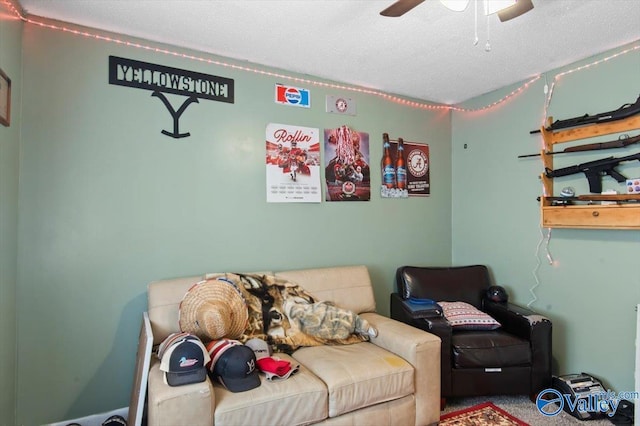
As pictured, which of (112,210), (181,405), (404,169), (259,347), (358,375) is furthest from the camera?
(404,169)

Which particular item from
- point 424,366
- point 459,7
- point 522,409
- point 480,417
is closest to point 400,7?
point 459,7

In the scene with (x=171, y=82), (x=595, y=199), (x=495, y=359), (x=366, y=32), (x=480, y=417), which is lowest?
(x=480, y=417)

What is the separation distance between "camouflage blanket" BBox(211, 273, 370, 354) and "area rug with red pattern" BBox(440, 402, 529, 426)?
0.73 meters

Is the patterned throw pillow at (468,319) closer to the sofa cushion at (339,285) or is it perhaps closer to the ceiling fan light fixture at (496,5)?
the sofa cushion at (339,285)

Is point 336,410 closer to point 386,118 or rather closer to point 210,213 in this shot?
point 210,213

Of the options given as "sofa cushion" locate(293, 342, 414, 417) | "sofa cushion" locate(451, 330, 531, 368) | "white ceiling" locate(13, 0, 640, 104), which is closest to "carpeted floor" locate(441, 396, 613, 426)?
"sofa cushion" locate(451, 330, 531, 368)

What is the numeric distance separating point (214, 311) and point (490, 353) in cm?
182

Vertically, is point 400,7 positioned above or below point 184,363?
above

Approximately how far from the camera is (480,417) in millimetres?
2305

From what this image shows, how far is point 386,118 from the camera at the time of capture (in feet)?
10.7

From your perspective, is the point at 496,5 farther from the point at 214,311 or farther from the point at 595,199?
the point at 214,311

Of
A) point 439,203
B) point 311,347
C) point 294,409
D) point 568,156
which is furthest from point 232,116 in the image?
point 568,156

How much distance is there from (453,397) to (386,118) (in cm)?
233

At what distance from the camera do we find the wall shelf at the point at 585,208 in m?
2.22
